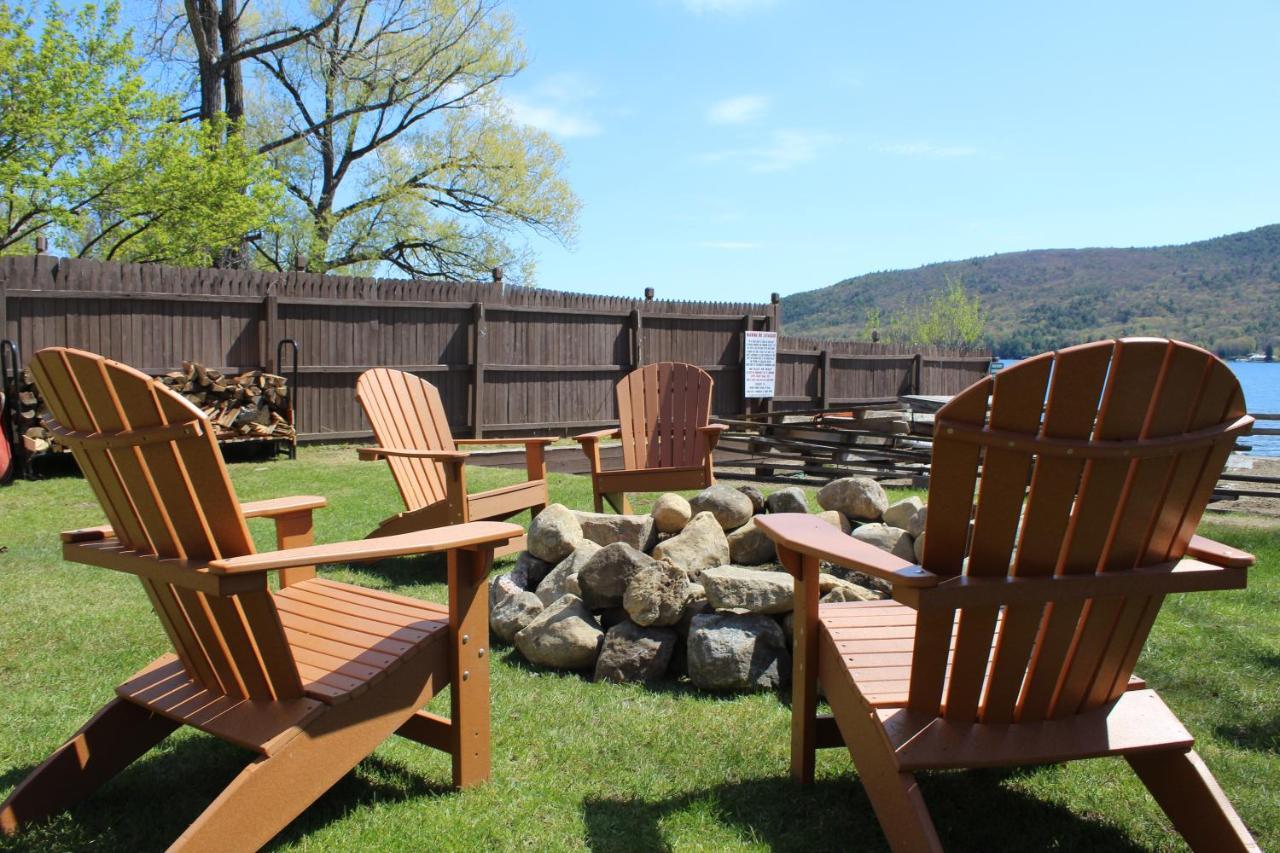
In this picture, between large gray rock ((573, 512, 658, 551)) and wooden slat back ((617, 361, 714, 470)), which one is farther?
wooden slat back ((617, 361, 714, 470))

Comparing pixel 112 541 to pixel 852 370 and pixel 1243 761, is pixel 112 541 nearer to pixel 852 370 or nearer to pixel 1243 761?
pixel 1243 761

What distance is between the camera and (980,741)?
188 centimetres

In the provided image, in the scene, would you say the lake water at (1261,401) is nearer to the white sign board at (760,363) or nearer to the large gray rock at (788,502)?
the large gray rock at (788,502)

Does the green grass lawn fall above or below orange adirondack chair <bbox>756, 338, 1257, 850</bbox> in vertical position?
below

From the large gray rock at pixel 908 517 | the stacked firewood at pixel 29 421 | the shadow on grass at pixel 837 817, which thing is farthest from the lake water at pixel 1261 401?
the stacked firewood at pixel 29 421

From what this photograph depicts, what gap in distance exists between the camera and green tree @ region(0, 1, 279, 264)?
14.6 m

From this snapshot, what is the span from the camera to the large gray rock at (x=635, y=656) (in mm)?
3281

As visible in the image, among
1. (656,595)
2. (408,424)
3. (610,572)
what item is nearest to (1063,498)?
(656,595)

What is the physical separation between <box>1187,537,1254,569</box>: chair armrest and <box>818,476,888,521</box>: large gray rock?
2.30 m

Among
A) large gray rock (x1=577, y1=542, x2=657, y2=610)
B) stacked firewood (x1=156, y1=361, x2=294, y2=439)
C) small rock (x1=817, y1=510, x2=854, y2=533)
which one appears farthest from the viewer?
stacked firewood (x1=156, y1=361, x2=294, y2=439)

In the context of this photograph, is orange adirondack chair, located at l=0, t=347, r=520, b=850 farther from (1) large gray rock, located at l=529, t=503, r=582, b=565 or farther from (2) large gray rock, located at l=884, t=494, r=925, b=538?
(2) large gray rock, located at l=884, t=494, r=925, b=538

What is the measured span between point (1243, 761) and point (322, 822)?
2.45 meters

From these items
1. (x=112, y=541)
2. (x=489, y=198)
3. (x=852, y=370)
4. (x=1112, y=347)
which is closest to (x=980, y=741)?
(x=1112, y=347)

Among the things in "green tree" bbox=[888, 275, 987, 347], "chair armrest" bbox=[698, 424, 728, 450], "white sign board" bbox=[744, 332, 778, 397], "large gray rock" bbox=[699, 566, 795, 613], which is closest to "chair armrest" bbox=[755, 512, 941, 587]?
"large gray rock" bbox=[699, 566, 795, 613]
